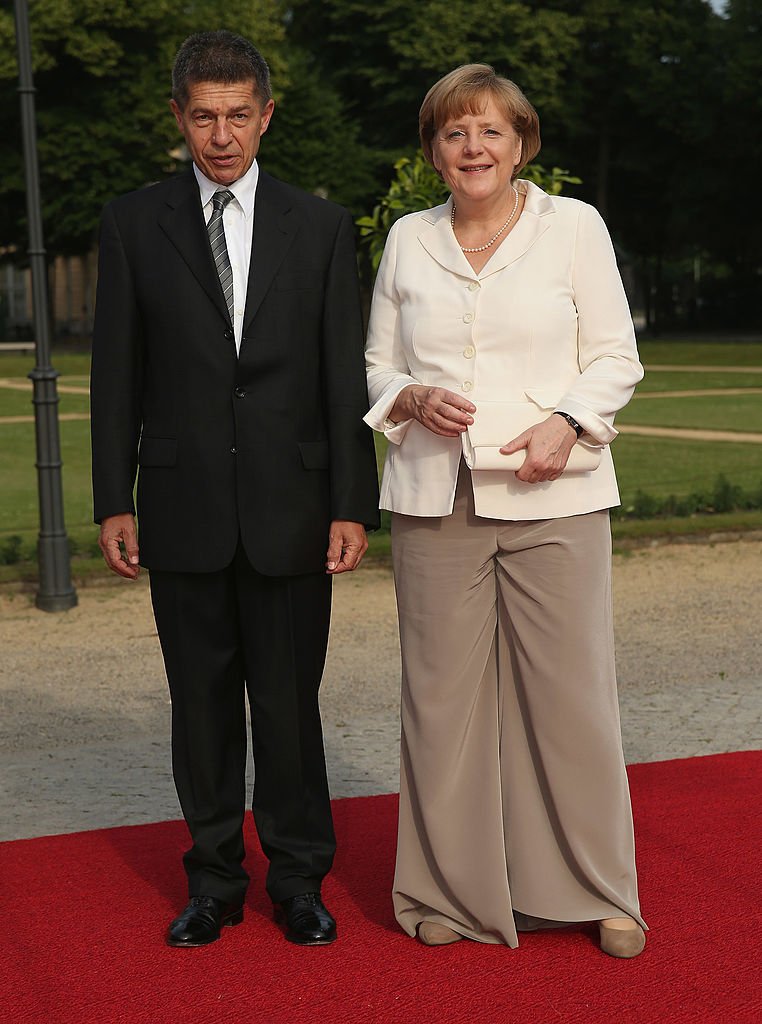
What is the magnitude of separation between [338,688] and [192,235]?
3.64 metres

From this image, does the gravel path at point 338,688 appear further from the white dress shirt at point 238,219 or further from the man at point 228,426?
the white dress shirt at point 238,219

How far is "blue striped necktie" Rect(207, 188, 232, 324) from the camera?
3.74 metres

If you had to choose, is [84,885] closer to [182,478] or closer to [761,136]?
[182,478]

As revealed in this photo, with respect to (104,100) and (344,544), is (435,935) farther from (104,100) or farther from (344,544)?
(104,100)

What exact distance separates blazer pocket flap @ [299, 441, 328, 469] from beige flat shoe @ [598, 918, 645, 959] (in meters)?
1.42

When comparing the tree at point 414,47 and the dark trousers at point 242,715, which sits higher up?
A: the tree at point 414,47

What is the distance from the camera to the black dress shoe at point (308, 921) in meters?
3.79

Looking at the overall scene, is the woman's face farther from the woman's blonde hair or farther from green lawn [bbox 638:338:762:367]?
green lawn [bbox 638:338:762:367]

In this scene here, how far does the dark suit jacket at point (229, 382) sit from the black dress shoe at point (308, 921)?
910 millimetres

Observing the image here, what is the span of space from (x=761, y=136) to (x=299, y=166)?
1615 centimetres

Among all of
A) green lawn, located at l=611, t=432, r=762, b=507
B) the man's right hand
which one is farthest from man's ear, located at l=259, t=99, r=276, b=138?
green lawn, located at l=611, t=432, r=762, b=507

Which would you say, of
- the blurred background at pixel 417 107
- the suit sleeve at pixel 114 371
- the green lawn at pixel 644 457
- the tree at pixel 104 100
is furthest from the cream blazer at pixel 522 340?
the tree at pixel 104 100

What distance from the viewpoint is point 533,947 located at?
12.3ft

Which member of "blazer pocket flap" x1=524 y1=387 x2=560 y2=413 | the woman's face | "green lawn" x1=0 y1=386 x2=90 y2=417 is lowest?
"green lawn" x1=0 y1=386 x2=90 y2=417
